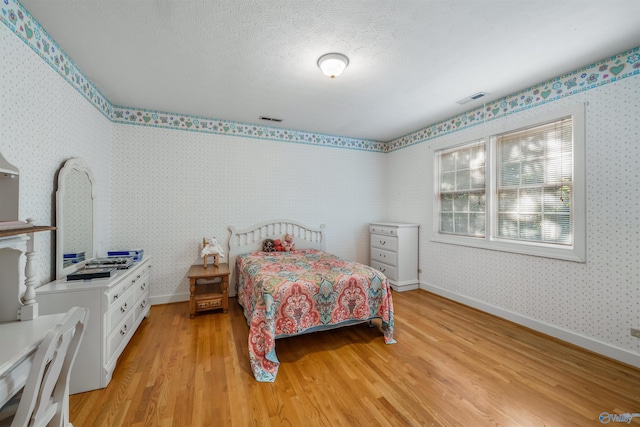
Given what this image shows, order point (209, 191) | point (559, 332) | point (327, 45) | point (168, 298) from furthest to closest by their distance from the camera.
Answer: point (209, 191), point (168, 298), point (559, 332), point (327, 45)

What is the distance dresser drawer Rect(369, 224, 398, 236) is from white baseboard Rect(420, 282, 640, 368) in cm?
120

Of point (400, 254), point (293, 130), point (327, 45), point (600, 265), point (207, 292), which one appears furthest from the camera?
point (293, 130)

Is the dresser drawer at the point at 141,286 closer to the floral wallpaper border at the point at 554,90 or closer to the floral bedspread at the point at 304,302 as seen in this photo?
the floral bedspread at the point at 304,302

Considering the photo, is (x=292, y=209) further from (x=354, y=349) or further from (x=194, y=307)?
(x=354, y=349)

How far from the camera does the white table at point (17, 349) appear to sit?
37.6 inches

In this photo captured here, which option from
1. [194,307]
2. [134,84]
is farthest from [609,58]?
[194,307]

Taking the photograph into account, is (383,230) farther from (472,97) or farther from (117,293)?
(117,293)

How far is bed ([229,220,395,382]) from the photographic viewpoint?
2.21 meters

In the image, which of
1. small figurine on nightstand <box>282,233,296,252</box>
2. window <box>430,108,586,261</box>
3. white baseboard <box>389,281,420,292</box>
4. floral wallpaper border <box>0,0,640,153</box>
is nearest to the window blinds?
window <box>430,108,586,261</box>

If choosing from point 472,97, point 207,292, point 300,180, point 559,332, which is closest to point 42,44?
point 207,292

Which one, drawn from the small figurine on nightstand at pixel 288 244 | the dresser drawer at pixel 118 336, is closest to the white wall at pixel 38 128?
the dresser drawer at pixel 118 336

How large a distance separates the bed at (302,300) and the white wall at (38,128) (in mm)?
1696

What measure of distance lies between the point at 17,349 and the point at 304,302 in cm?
177

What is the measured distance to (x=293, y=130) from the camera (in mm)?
4383
